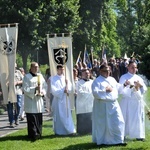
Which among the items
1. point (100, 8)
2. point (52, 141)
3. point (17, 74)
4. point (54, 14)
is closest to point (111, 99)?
point (52, 141)

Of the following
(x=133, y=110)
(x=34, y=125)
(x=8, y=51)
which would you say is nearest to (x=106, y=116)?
(x=133, y=110)

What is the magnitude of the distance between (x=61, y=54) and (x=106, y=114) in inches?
129

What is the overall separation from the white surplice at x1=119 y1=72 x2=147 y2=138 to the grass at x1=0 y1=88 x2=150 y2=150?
275mm

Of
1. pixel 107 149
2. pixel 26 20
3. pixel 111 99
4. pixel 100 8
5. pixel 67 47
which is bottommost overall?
pixel 107 149

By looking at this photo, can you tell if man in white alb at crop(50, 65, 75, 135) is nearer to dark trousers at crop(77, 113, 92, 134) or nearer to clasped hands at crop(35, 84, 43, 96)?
dark trousers at crop(77, 113, 92, 134)

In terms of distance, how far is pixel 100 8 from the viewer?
4391cm

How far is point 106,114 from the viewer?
453 inches

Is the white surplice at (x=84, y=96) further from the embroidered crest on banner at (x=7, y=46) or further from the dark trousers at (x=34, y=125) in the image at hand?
the embroidered crest on banner at (x=7, y=46)

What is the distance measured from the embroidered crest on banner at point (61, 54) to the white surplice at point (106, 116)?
277 centimetres

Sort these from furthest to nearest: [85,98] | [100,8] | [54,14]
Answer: [100,8]
[54,14]
[85,98]

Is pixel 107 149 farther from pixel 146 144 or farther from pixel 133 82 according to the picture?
pixel 133 82

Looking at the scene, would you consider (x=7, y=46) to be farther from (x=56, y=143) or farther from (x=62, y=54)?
(x=56, y=143)

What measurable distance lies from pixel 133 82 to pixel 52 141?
2.60 metres

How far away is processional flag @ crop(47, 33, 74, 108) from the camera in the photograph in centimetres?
1408
